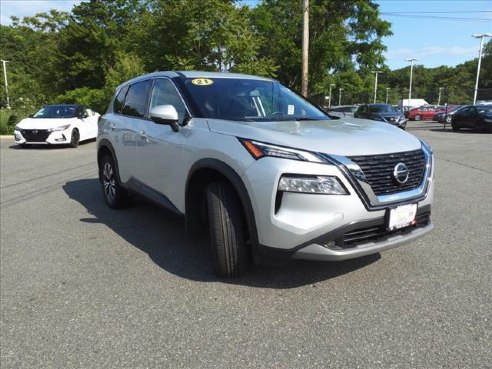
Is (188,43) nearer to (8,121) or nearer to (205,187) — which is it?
(8,121)

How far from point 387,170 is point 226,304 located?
1.50 meters

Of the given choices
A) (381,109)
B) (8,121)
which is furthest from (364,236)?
(381,109)

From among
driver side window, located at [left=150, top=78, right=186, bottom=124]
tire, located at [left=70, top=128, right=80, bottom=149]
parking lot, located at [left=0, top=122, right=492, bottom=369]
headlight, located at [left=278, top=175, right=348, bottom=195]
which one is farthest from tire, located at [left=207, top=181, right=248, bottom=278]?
tire, located at [left=70, top=128, right=80, bottom=149]

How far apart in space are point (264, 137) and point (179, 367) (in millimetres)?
1579

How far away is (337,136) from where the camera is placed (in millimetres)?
3215

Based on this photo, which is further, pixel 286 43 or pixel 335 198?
pixel 286 43

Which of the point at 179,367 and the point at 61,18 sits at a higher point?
the point at 61,18

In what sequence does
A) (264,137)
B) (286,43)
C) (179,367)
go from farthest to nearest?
(286,43) → (264,137) → (179,367)

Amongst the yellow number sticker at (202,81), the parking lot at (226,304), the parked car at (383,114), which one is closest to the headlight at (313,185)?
the parking lot at (226,304)

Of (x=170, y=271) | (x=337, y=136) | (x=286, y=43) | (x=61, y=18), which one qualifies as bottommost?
(x=170, y=271)

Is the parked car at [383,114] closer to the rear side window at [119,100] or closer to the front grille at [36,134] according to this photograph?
the front grille at [36,134]

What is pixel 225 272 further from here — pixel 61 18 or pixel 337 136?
pixel 61 18

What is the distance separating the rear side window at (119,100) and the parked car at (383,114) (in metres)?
17.0

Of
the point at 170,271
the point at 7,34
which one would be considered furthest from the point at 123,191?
the point at 7,34
